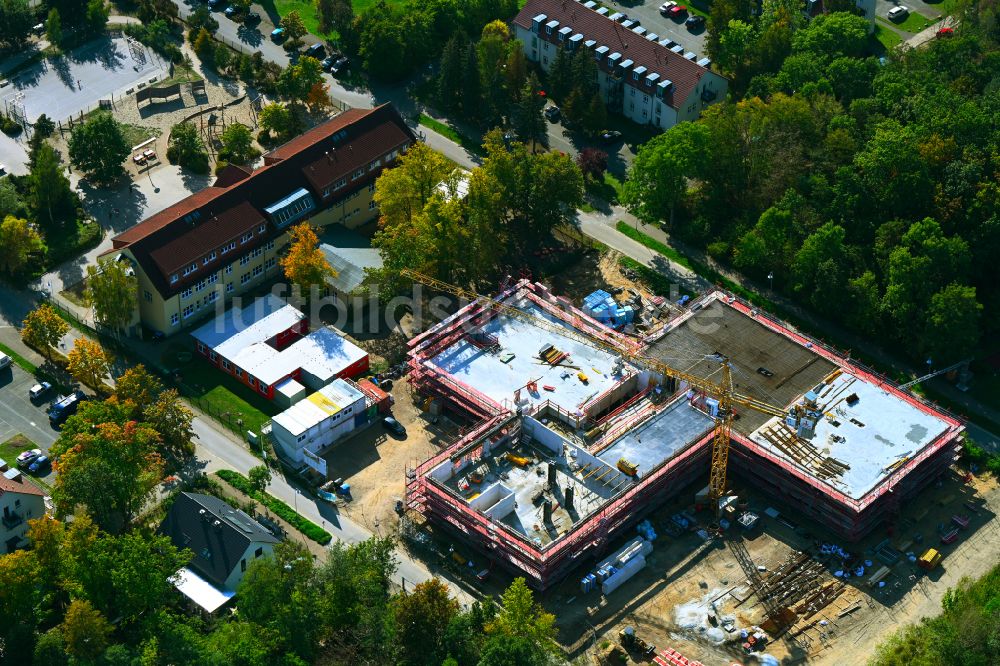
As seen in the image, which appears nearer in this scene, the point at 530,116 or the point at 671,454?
the point at 671,454

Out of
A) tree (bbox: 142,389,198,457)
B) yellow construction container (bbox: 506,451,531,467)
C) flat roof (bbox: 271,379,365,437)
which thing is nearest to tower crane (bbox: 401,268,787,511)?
flat roof (bbox: 271,379,365,437)

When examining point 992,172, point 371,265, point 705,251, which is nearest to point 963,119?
point 992,172

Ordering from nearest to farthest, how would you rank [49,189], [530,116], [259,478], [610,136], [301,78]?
[259,478] → [49,189] → [530,116] → [610,136] → [301,78]

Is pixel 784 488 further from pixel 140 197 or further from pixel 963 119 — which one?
pixel 140 197

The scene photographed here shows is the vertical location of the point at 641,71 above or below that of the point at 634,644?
above

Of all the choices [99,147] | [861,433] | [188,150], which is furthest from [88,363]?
[861,433]

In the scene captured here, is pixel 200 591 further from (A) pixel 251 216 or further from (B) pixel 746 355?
(B) pixel 746 355

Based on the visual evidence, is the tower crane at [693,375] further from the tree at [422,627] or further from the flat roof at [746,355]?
the tree at [422,627]
